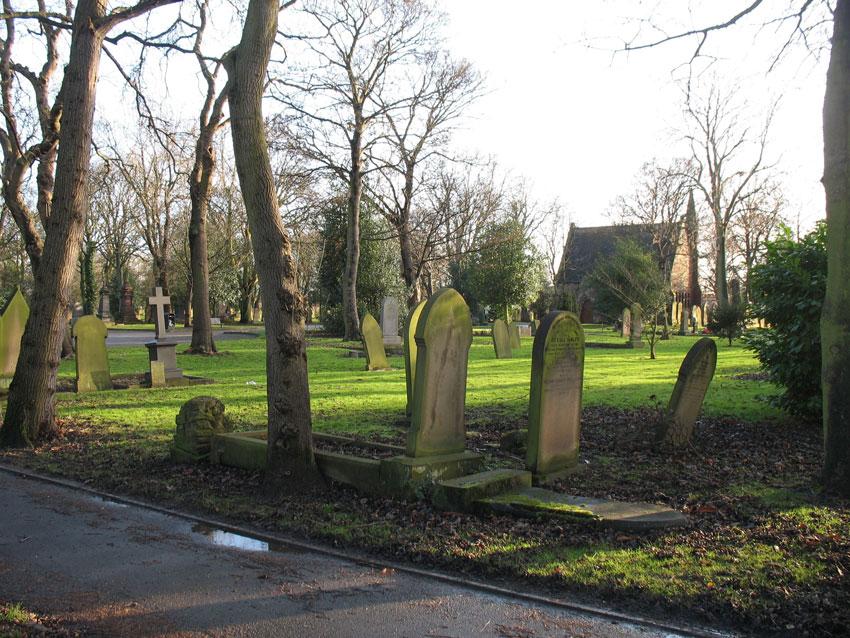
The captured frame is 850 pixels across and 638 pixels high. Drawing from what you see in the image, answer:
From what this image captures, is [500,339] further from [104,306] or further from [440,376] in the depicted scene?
[104,306]

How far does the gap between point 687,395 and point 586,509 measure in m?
3.25

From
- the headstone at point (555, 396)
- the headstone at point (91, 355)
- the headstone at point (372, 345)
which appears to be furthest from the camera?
the headstone at point (372, 345)

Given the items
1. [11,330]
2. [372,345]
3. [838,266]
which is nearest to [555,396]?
[838,266]

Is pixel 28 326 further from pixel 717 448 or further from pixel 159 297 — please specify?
pixel 159 297

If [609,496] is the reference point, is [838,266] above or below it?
above

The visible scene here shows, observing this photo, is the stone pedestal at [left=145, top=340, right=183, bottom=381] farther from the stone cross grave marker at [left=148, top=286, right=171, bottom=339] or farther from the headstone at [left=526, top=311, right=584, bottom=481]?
the headstone at [left=526, top=311, right=584, bottom=481]

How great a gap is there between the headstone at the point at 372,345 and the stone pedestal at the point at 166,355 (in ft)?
16.1

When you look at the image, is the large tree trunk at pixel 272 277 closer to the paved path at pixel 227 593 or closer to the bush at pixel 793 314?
the paved path at pixel 227 593

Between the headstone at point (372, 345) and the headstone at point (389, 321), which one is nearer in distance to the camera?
the headstone at point (372, 345)

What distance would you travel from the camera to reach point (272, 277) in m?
6.25

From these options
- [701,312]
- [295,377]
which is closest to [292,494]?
[295,377]

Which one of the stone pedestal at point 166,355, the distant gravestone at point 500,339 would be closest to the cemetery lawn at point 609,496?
the stone pedestal at point 166,355

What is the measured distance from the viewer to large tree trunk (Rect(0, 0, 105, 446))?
895 centimetres

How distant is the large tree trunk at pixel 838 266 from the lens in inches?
228
